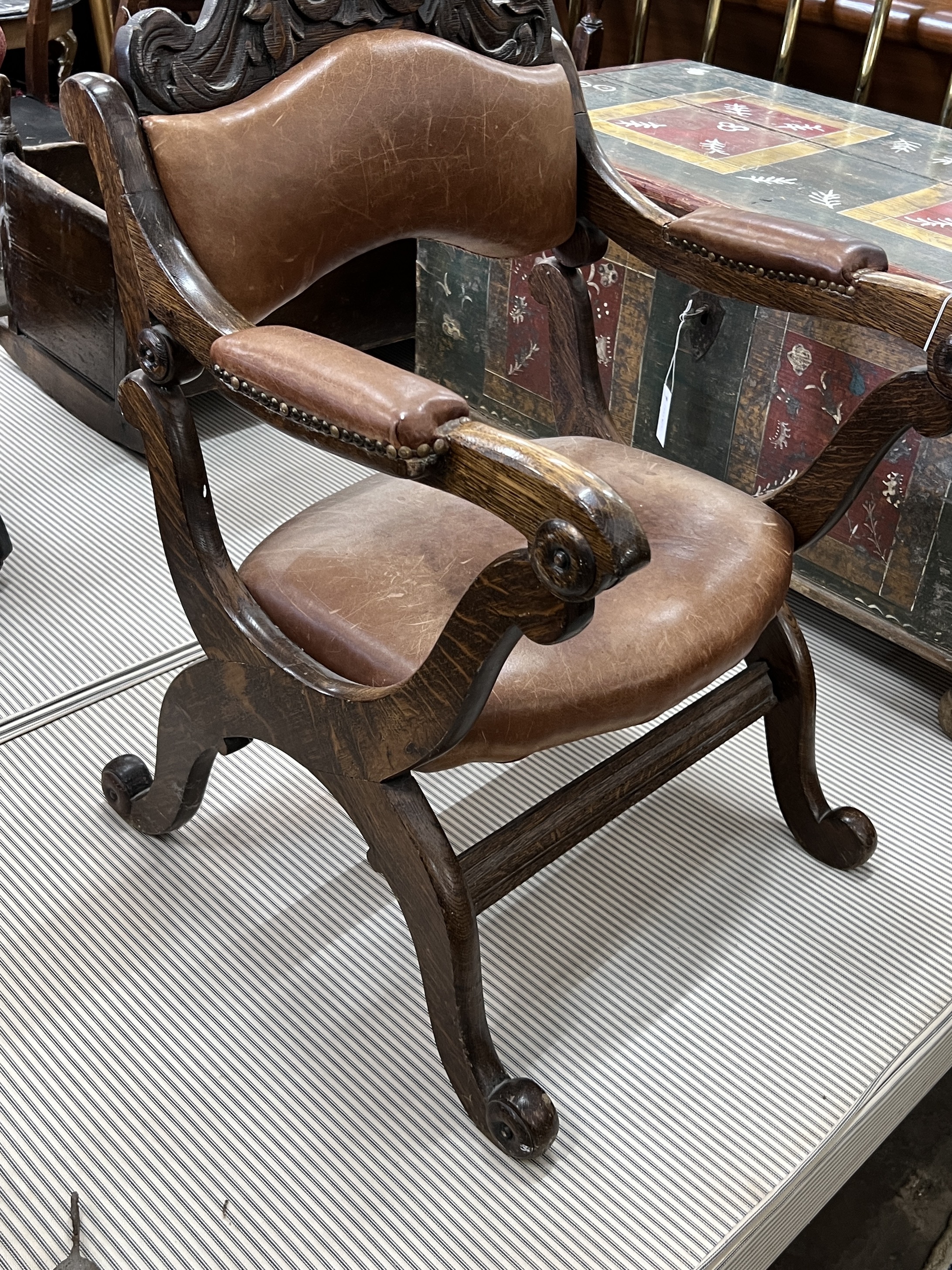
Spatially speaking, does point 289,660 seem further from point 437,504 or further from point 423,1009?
point 423,1009

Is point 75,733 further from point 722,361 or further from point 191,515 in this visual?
point 722,361

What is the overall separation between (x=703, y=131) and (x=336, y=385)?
1334 millimetres

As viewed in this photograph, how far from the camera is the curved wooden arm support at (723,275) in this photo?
1.09 meters

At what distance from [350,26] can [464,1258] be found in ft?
3.51

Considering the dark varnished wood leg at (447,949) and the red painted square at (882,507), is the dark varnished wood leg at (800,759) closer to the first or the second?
the red painted square at (882,507)

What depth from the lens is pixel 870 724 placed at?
1.61m

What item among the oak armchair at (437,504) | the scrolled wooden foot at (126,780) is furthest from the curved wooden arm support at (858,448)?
the scrolled wooden foot at (126,780)

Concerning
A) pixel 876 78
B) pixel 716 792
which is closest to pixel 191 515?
pixel 716 792

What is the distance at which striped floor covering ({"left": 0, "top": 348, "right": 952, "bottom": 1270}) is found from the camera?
102 cm

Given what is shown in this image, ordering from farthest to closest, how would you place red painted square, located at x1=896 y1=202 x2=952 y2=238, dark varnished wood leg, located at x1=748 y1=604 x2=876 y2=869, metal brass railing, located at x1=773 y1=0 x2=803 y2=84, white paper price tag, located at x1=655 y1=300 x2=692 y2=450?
metal brass railing, located at x1=773 y1=0 x2=803 y2=84
red painted square, located at x1=896 y1=202 x2=952 y2=238
white paper price tag, located at x1=655 y1=300 x2=692 y2=450
dark varnished wood leg, located at x1=748 y1=604 x2=876 y2=869

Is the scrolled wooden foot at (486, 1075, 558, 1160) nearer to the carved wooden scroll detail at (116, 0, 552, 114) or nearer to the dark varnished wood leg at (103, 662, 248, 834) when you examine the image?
the dark varnished wood leg at (103, 662, 248, 834)

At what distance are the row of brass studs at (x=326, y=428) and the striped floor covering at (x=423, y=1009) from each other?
0.61m

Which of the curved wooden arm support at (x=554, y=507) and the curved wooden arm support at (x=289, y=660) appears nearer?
the curved wooden arm support at (x=554, y=507)

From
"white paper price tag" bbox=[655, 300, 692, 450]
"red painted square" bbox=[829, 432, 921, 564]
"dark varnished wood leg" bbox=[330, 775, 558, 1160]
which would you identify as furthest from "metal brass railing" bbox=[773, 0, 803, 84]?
"dark varnished wood leg" bbox=[330, 775, 558, 1160]
